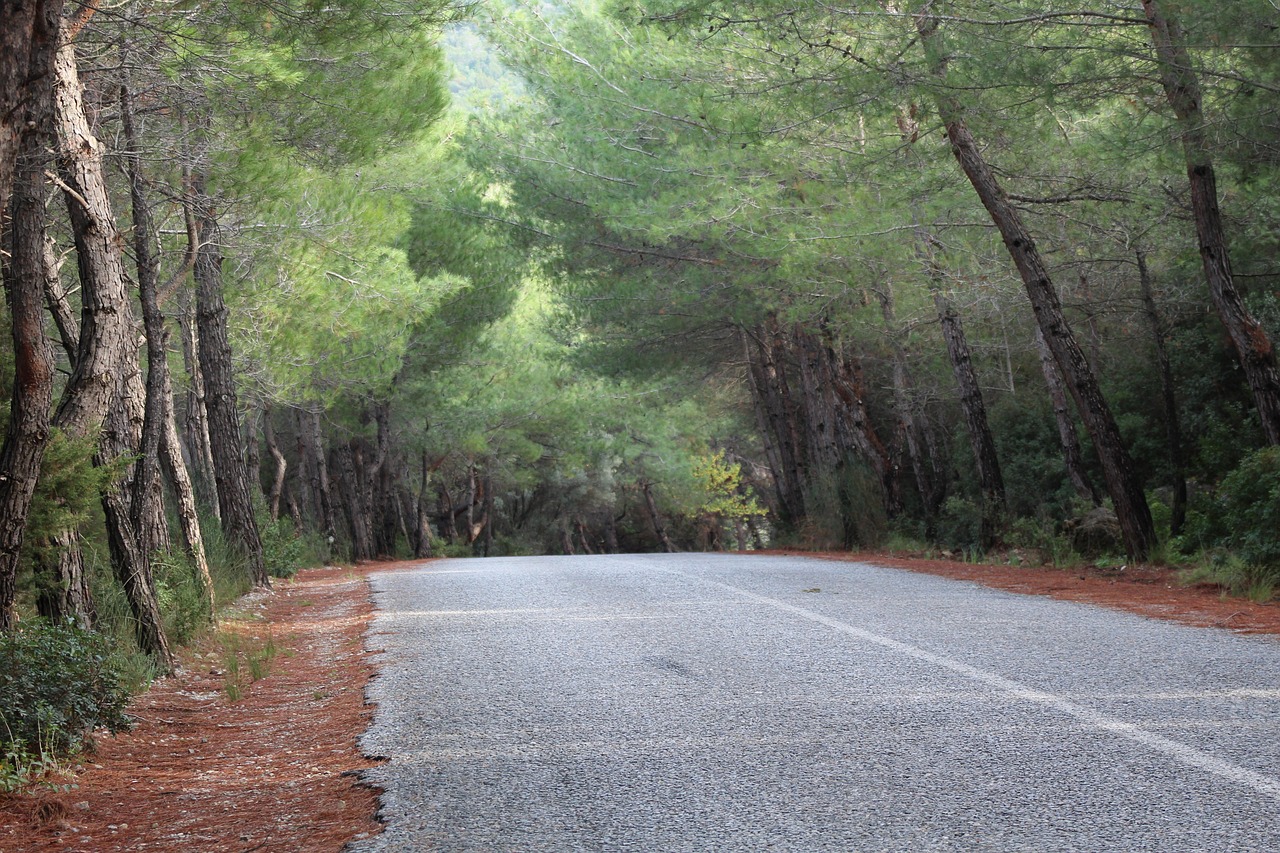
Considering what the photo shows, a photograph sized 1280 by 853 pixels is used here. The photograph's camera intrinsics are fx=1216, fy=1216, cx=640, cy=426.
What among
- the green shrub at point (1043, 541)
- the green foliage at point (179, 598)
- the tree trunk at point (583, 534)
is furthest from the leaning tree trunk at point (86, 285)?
the tree trunk at point (583, 534)

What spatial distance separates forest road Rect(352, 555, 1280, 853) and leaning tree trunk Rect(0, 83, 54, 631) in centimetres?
221

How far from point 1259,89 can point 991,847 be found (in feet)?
38.5

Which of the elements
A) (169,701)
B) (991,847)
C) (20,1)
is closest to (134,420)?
(169,701)

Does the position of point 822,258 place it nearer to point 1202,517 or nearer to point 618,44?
point 618,44

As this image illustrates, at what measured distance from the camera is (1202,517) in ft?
46.2

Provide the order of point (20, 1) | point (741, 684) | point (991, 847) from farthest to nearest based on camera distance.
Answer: point (741, 684) < point (20, 1) < point (991, 847)

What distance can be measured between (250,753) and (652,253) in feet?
61.4

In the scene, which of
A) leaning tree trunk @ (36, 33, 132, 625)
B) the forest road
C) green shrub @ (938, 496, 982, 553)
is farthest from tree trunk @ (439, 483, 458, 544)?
leaning tree trunk @ (36, 33, 132, 625)

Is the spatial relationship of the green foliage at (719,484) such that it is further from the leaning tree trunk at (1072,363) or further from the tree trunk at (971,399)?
the leaning tree trunk at (1072,363)

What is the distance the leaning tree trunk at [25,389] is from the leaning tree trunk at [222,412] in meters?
7.77

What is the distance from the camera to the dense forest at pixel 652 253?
9.05m

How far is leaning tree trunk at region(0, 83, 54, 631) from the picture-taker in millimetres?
6641

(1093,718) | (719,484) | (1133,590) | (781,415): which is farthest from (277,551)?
(719,484)

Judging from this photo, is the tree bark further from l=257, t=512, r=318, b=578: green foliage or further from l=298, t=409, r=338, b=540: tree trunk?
l=298, t=409, r=338, b=540: tree trunk
